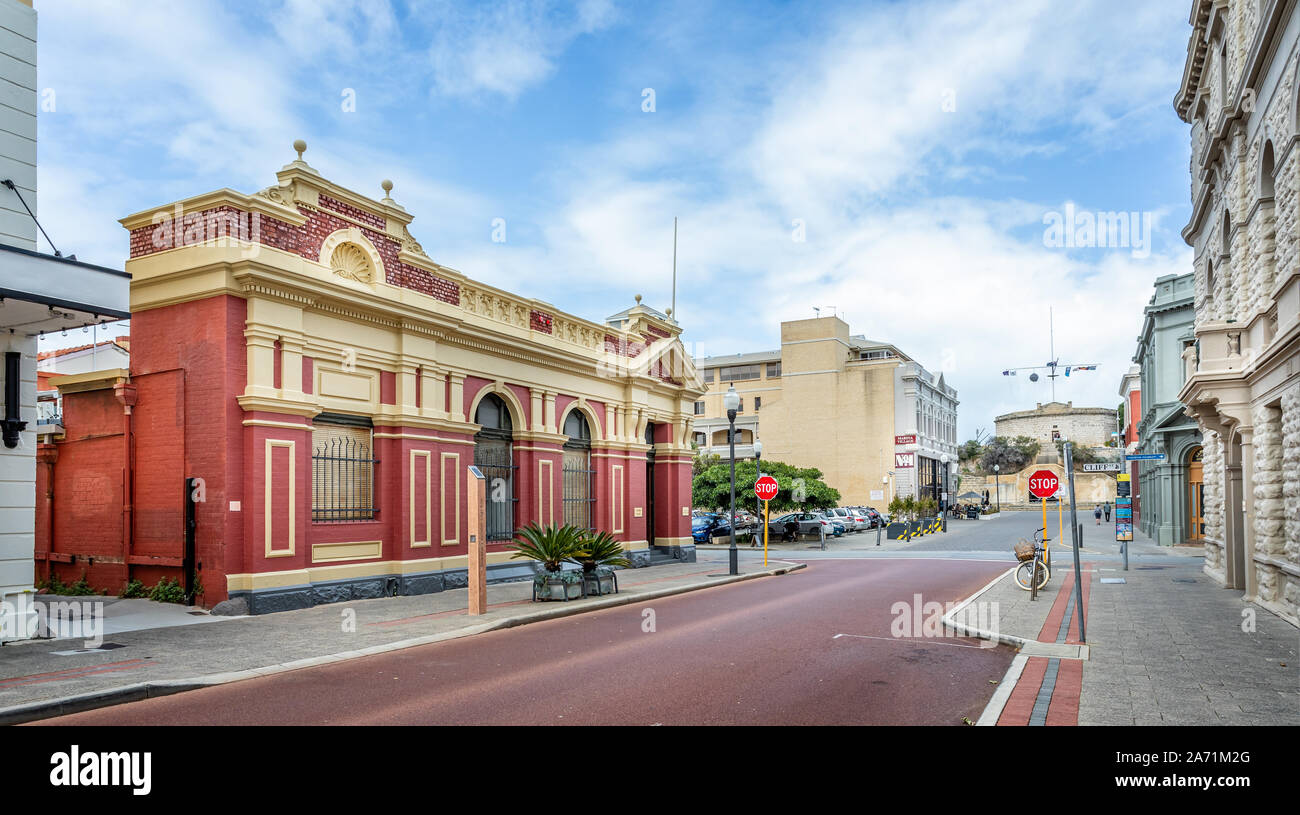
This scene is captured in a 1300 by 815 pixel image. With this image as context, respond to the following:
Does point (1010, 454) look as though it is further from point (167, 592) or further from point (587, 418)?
point (167, 592)

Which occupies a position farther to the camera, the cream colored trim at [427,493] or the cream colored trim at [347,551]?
the cream colored trim at [427,493]

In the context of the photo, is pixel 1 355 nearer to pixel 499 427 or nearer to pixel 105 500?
pixel 105 500

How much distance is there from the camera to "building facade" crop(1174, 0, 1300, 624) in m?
12.4

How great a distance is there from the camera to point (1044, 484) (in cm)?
1630

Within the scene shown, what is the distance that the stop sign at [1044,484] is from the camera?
16062 mm

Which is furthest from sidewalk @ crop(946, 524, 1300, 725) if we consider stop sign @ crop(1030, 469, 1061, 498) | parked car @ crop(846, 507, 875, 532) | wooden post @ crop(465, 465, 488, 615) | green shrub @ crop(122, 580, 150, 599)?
parked car @ crop(846, 507, 875, 532)

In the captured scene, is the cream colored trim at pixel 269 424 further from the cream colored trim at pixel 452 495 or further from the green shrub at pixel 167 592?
the cream colored trim at pixel 452 495

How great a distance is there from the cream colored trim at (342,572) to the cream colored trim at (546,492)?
1789mm

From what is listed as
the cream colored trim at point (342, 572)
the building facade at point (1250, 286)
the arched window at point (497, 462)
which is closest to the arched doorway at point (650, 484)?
the arched window at point (497, 462)

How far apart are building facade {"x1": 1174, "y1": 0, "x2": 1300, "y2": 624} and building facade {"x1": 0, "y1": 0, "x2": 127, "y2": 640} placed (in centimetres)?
1515

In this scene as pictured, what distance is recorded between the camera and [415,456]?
17719 millimetres
